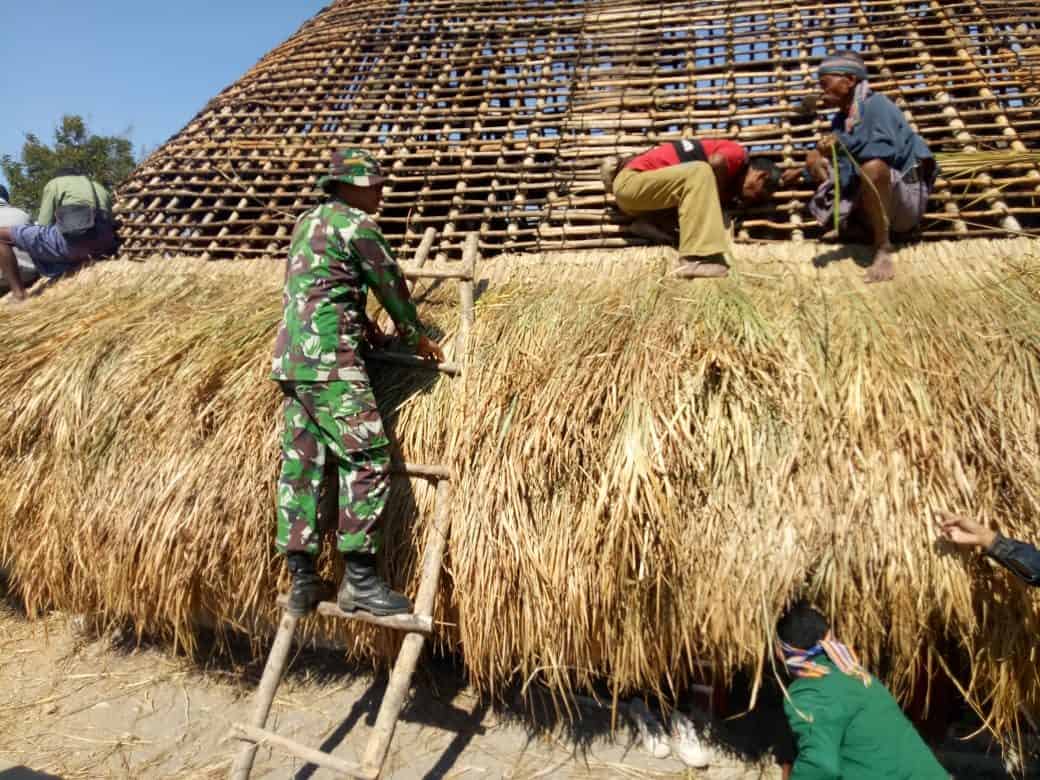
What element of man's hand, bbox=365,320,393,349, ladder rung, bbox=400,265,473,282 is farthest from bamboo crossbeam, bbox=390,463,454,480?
ladder rung, bbox=400,265,473,282

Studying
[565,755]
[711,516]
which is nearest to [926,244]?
[711,516]

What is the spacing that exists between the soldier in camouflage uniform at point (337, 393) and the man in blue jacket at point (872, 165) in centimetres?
222

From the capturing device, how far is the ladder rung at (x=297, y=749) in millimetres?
2367

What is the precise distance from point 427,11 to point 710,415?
449 cm

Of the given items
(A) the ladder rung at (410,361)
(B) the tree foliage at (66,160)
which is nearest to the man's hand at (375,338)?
(A) the ladder rung at (410,361)

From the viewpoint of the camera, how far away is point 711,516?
239cm

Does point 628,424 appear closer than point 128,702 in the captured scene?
Yes

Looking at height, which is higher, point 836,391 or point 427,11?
point 427,11

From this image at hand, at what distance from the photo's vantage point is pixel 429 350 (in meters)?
2.82

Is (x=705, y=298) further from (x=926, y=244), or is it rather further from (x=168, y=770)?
(x=168, y=770)

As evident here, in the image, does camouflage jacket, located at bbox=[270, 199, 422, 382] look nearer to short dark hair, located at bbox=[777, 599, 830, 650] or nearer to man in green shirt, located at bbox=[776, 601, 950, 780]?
short dark hair, located at bbox=[777, 599, 830, 650]

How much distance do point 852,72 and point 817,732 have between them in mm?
2962

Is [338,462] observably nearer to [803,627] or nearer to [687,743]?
[803,627]

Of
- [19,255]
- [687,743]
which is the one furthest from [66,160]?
[687,743]
